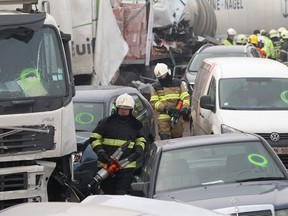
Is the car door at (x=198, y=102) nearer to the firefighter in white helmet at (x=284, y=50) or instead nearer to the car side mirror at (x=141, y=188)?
Result: the car side mirror at (x=141, y=188)

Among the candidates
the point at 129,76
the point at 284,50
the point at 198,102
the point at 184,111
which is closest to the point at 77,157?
the point at 184,111

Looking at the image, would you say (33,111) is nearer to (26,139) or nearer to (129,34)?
(26,139)

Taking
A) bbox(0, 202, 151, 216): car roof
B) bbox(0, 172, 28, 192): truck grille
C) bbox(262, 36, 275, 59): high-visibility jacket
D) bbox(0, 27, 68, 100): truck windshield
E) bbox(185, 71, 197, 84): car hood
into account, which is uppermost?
bbox(0, 202, 151, 216): car roof

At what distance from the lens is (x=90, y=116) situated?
43.2ft

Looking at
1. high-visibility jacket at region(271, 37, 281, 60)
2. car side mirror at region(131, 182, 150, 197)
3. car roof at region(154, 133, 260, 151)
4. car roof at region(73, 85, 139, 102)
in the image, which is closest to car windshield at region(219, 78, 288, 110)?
car roof at region(73, 85, 139, 102)

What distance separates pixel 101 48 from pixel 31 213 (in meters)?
12.2

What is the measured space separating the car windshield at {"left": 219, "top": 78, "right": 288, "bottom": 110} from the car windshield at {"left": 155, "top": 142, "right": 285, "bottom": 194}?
15.1ft

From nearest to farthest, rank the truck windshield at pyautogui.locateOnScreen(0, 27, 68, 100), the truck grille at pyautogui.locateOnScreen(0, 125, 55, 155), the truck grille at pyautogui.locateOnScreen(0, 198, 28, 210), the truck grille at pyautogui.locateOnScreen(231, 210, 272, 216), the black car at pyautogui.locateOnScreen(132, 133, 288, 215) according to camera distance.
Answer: the truck grille at pyautogui.locateOnScreen(231, 210, 272, 216), the black car at pyautogui.locateOnScreen(132, 133, 288, 215), the truck grille at pyautogui.locateOnScreen(0, 125, 55, 155), the truck grille at pyautogui.locateOnScreen(0, 198, 28, 210), the truck windshield at pyautogui.locateOnScreen(0, 27, 68, 100)

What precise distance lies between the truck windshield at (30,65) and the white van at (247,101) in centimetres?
366

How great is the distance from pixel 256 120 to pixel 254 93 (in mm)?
888

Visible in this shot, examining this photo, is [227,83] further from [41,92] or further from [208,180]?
[208,180]

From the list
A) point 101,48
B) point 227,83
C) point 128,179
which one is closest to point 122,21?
point 101,48

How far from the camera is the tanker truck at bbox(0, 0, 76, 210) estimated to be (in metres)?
9.67

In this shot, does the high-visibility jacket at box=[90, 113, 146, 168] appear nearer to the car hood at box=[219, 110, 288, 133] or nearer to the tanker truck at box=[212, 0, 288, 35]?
the car hood at box=[219, 110, 288, 133]
